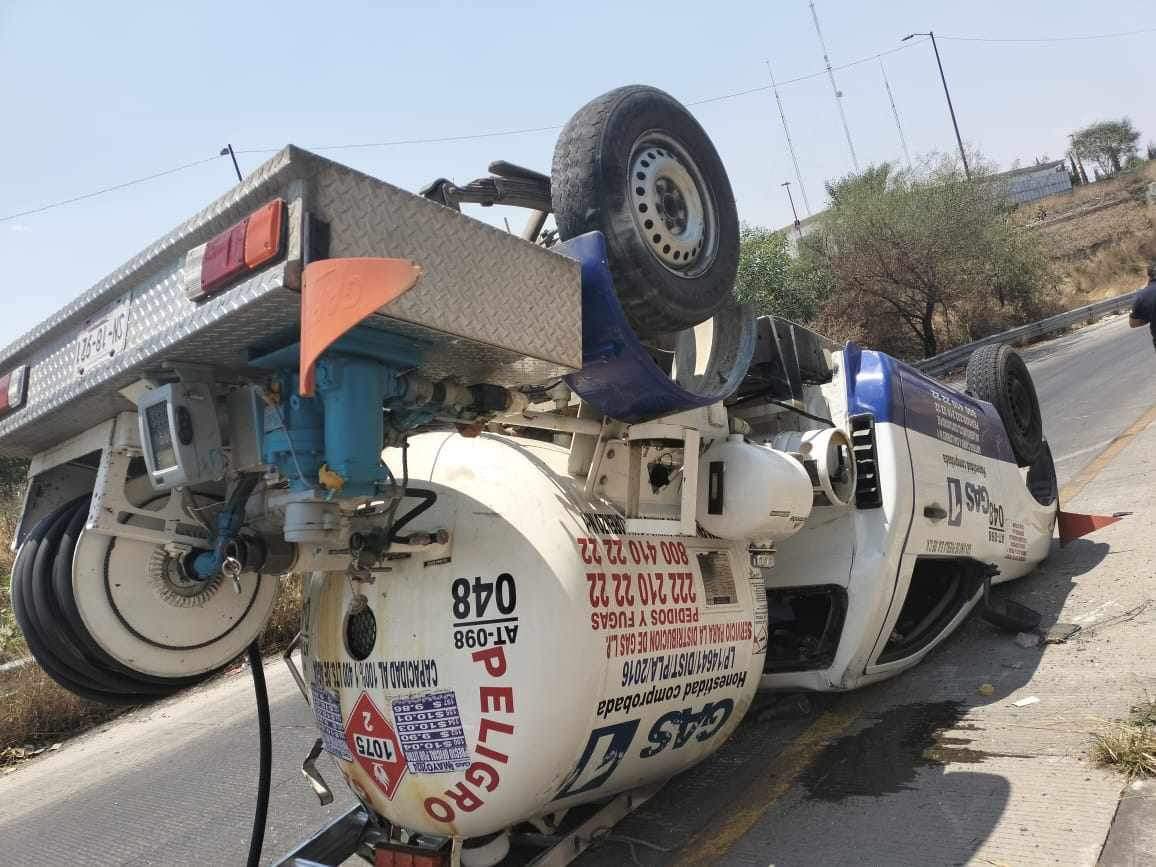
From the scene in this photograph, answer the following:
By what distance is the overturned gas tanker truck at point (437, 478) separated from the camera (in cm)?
228

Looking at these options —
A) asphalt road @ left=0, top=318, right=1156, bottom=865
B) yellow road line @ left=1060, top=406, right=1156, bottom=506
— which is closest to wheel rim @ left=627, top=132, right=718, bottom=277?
asphalt road @ left=0, top=318, right=1156, bottom=865

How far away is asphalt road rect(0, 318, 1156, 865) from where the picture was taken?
409 centimetres

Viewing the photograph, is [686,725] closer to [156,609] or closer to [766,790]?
[766,790]

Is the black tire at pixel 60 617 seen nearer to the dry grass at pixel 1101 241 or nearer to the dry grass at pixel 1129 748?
the dry grass at pixel 1129 748

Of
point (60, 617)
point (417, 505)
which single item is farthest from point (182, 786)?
point (417, 505)

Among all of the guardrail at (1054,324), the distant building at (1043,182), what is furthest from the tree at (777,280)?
the distant building at (1043,182)

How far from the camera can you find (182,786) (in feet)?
16.4

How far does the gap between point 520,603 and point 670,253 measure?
1.26 m

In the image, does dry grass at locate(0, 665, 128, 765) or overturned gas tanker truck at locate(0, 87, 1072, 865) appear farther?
dry grass at locate(0, 665, 128, 765)

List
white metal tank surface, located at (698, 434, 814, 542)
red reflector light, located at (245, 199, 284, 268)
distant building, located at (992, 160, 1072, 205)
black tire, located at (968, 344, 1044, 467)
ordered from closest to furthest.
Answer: red reflector light, located at (245, 199, 284, 268) < white metal tank surface, located at (698, 434, 814, 542) < black tire, located at (968, 344, 1044, 467) < distant building, located at (992, 160, 1072, 205)

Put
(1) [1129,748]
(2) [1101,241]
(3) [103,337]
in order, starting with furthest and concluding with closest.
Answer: (2) [1101,241] → (1) [1129,748] → (3) [103,337]

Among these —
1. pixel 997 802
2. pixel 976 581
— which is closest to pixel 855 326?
pixel 976 581

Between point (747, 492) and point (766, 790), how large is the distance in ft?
4.10

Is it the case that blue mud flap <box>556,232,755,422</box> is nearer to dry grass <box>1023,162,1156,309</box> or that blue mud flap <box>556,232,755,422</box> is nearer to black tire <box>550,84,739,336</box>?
black tire <box>550,84,739,336</box>
